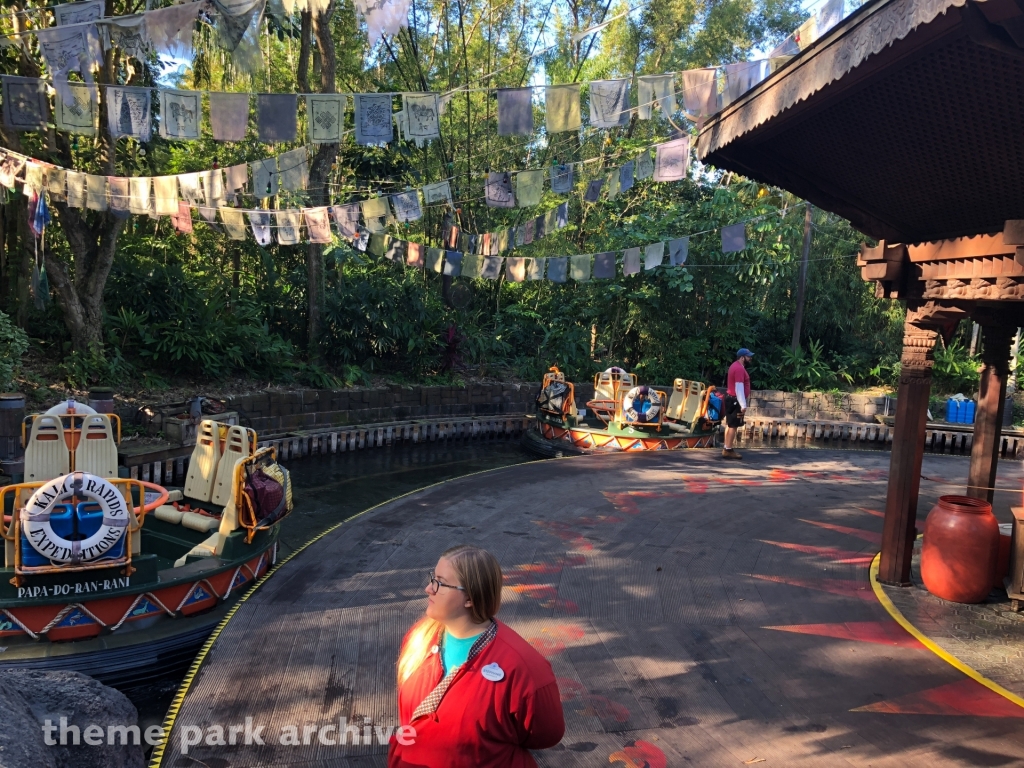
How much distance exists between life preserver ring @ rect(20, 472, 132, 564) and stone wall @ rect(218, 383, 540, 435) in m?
8.08

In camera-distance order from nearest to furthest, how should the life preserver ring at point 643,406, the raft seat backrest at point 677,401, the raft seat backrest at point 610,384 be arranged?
the life preserver ring at point 643,406, the raft seat backrest at point 677,401, the raft seat backrest at point 610,384

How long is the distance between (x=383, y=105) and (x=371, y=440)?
729 cm

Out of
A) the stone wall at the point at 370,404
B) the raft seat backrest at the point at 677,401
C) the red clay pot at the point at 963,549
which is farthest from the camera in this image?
the raft seat backrest at the point at 677,401

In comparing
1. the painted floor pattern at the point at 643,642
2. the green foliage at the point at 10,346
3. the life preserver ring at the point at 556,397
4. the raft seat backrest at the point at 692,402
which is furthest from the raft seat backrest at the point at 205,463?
the raft seat backrest at the point at 692,402

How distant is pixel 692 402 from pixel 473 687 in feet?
40.5

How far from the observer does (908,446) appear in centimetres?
555

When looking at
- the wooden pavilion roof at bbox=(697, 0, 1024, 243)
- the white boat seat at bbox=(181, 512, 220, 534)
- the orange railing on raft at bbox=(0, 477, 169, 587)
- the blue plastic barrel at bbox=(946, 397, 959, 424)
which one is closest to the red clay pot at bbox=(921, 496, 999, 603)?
the wooden pavilion roof at bbox=(697, 0, 1024, 243)

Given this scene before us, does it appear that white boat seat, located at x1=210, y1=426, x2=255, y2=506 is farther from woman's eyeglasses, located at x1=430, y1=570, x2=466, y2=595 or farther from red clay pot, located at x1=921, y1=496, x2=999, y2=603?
red clay pot, located at x1=921, y1=496, x2=999, y2=603

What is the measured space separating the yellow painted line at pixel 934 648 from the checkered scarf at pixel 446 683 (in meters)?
3.49

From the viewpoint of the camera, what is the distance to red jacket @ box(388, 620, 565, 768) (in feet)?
6.11

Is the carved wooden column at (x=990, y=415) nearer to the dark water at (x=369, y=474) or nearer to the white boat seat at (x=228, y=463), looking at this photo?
the white boat seat at (x=228, y=463)

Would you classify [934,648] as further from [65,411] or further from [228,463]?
[65,411]

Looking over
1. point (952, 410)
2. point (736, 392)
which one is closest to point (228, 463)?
point (736, 392)

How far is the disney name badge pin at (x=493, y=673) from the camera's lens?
187 cm
